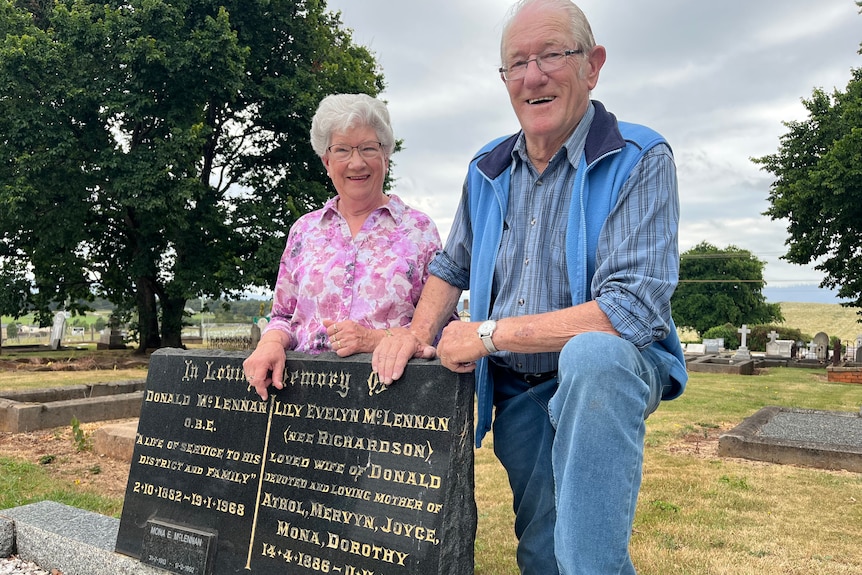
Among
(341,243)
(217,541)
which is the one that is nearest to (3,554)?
(217,541)

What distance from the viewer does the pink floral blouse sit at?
110 inches

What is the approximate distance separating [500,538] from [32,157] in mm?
15974

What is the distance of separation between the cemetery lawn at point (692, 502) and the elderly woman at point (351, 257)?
5.64ft

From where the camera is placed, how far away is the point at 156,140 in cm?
1634

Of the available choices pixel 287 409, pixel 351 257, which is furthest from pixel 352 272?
pixel 287 409

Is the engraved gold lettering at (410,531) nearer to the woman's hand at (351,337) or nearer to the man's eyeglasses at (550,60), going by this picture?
the woman's hand at (351,337)

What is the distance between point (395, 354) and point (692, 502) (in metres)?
3.57

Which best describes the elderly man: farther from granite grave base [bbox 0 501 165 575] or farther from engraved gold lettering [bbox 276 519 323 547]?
granite grave base [bbox 0 501 165 575]

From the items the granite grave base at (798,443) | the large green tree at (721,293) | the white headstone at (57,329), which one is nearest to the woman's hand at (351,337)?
the granite grave base at (798,443)

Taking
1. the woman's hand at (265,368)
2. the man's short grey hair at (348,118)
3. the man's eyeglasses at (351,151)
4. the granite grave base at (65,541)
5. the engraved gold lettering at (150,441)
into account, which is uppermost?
the man's short grey hair at (348,118)

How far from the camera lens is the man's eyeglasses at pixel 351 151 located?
2.83m

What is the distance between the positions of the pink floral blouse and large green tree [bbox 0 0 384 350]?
14.2 meters

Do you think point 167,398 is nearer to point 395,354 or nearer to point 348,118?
point 395,354

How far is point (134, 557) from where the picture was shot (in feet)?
9.77
